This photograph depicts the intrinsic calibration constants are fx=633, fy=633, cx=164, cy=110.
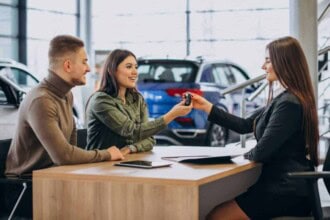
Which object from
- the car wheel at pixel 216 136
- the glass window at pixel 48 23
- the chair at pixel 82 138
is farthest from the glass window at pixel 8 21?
the chair at pixel 82 138

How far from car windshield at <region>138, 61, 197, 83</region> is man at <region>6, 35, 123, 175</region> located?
519 centimetres

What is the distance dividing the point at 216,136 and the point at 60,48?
568 centimetres

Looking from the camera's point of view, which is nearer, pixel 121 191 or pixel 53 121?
pixel 121 191

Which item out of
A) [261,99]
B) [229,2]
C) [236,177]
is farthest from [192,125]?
[229,2]

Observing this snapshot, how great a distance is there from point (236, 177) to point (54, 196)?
127 cm

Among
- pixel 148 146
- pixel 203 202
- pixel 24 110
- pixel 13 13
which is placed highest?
pixel 13 13

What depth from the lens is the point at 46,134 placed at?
2.92 meters

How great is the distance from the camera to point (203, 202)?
358 centimetres

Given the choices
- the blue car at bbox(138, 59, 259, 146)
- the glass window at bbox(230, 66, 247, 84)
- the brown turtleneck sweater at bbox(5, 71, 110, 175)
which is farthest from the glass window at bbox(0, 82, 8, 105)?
the glass window at bbox(230, 66, 247, 84)

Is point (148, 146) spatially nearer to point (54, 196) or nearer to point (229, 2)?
point (54, 196)

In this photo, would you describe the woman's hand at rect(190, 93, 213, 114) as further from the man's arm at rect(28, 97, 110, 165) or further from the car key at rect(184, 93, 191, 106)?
the man's arm at rect(28, 97, 110, 165)

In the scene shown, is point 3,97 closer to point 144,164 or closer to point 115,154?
point 115,154

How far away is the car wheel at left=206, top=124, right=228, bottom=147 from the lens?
27.9 feet

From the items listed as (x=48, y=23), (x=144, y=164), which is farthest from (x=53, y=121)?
(x=48, y=23)
